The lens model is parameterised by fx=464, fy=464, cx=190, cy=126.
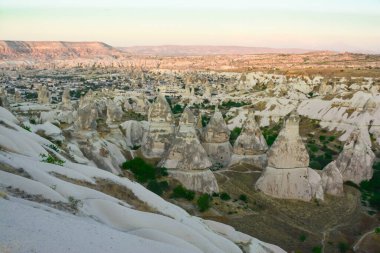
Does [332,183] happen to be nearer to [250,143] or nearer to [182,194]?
[250,143]

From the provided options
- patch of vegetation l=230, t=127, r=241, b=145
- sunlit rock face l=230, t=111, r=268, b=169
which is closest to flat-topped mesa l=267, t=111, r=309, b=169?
sunlit rock face l=230, t=111, r=268, b=169

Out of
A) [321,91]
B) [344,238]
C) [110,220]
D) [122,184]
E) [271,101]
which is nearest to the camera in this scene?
[110,220]

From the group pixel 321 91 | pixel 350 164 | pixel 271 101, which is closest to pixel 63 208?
pixel 350 164

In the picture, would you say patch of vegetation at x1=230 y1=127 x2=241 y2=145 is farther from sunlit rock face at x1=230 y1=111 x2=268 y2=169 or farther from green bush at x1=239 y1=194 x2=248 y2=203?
green bush at x1=239 y1=194 x2=248 y2=203

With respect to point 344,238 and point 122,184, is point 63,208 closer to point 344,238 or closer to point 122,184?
point 122,184

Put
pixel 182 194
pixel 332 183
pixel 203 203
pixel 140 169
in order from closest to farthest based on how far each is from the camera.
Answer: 1. pixel 203 203
2. pixel 182 194
3. pixel 140 169
4. pixel 332 183

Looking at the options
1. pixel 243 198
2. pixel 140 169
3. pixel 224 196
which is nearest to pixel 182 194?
pixel 224 196
